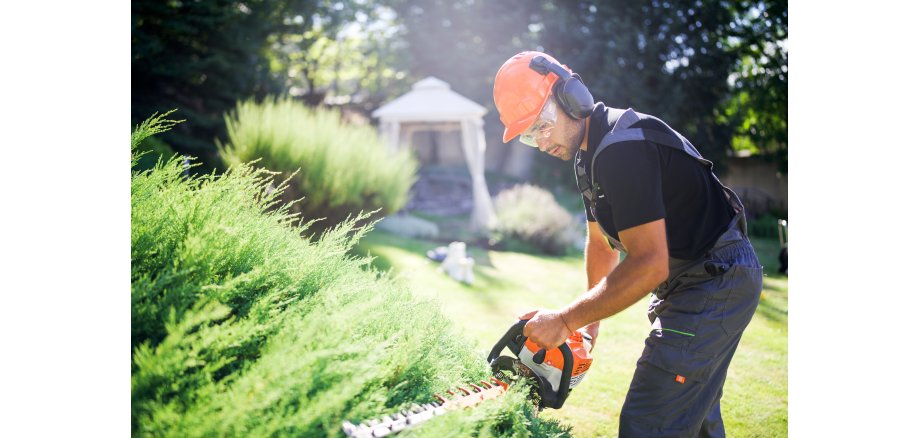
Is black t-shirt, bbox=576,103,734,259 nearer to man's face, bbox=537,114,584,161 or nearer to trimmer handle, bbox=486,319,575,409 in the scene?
man's face, bbox=537,114,584,161

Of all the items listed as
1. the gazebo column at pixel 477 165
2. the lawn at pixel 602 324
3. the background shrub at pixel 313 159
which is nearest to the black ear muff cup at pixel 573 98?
the lawn at pixel 602 324

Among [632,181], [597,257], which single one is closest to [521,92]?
[632,181]

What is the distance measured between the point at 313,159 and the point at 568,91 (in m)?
4.30

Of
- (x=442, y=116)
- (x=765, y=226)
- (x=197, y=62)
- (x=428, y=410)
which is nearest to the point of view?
(x=428, y=410)

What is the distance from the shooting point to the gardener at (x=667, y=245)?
164 cm

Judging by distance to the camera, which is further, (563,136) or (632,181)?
(563,136)

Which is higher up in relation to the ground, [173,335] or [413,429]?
[173,335]

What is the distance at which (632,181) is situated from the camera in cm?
152

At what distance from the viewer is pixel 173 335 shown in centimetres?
121

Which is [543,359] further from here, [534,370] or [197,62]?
[197,62]
